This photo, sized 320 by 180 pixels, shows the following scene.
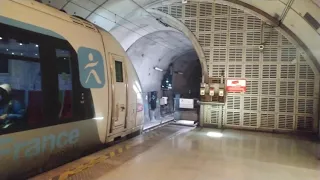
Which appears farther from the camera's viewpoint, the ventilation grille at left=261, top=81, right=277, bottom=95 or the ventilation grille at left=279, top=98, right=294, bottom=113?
the ventilation grille at left=261, top=81, right=277, bottom=95

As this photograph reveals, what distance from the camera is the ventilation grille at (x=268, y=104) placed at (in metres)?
8.43

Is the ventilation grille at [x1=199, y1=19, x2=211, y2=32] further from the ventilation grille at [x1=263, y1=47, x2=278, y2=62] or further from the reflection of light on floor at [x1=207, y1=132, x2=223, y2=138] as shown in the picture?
the reflection of light on floor at [x1=207, y1=132, x2=223, y2=138]

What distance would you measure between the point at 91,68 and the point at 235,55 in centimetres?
533

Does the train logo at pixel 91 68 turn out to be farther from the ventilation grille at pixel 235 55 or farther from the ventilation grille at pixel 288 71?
the ventilation grille at pixel 288 71

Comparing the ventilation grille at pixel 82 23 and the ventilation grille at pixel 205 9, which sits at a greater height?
the ventilation grille at pixel 205 9

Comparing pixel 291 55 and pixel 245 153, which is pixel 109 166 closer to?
pixel 245 153

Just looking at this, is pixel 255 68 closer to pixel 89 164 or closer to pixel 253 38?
pixel 253 38

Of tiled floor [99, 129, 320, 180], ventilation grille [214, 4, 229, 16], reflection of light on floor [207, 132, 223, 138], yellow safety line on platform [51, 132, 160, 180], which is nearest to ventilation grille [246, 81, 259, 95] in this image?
tiled floor [99, 129, 320, 180]

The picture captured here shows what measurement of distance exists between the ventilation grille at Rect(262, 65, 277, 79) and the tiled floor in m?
2.10

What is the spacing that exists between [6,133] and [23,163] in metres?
0.57

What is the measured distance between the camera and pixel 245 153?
18.7 ft

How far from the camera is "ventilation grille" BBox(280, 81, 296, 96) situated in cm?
823

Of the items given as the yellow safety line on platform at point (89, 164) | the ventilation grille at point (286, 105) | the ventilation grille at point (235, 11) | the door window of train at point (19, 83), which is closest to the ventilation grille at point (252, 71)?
the ventilation grille at point (286, 105)

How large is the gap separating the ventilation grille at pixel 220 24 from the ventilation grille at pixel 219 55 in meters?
0.73
